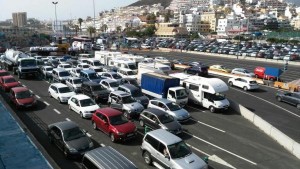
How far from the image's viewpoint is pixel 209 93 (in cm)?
2703

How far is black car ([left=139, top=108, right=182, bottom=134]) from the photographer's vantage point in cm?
2053

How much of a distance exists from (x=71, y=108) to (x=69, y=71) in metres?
12.8

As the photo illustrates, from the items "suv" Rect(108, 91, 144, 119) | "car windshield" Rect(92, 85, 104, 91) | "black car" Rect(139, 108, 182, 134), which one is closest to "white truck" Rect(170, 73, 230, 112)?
"suv" Rect(108, 91, 144, 119)

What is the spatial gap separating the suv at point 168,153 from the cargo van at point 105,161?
2.80m

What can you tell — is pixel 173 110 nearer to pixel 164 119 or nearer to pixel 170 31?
pixel 164 119

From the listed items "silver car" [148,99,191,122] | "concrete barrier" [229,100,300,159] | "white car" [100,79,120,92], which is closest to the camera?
"concrete barrier" [229,100,300,159]

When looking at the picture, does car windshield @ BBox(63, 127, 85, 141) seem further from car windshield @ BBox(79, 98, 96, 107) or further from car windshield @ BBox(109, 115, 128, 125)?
car windshield @ BBox(79, 98, 96, 107)

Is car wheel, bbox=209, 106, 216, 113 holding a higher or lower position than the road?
higher

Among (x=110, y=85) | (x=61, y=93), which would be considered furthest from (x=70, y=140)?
(x=110, y=85)

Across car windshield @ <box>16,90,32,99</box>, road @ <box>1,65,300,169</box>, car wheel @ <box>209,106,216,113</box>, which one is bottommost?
road @ <box>1,65,300,169</box>

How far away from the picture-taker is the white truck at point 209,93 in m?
26.6

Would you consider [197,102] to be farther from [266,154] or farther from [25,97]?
[25,97]

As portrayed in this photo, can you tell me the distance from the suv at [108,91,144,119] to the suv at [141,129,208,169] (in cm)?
724

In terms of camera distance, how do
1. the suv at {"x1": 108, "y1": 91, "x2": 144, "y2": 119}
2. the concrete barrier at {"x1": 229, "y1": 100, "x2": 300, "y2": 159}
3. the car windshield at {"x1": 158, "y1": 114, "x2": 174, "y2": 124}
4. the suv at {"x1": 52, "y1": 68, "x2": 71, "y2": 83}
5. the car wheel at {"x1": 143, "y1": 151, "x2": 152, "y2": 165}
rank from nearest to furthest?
1. the car wheel at {"x1": 143, "y1": 151, "x2": 152, "y2": 165}
2. the concrete barrier at {"x1": 229, "y1": 100, "x2": 300, "y2": 159}
3. the car windshield at {"x1": 158, "y1": 114, "x2": 174, "y2": 124}
4. the suv at {"x1": 108, "y1": 91, "x2": 144, "y2": 119}
5. the suv at {"x1": 52, "y1": 68, "x2": 71, "y2": 83}
